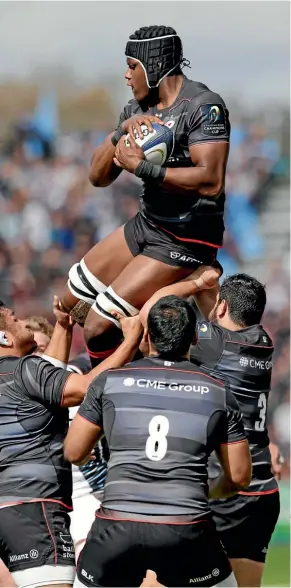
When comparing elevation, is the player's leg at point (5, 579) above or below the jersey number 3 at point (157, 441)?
below

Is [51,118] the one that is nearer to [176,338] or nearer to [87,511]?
[87,511]

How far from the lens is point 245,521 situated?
22.0 ft

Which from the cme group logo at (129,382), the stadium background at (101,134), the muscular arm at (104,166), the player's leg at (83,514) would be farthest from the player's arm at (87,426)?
the stadium background at (101,134)

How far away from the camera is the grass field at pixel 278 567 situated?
34.7ft

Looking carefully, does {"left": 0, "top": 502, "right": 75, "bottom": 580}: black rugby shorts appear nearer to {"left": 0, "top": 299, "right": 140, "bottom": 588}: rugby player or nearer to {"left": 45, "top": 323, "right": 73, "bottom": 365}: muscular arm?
{"left": 0, "top": 299, "right": 140, "bottom": 588}: rugby player

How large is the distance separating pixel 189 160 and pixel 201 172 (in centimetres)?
19

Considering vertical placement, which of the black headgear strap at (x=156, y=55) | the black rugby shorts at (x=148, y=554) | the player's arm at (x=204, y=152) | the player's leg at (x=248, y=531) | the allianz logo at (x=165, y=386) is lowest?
the player's leg at (x=248, y=531)

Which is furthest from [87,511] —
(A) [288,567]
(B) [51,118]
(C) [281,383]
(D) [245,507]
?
(B) [51,118]

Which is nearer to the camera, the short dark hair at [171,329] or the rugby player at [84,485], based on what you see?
the short dark hair at [171,329]

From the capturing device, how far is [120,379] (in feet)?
16.1

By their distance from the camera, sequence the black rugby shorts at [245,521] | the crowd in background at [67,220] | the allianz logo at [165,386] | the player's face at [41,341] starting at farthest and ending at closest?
1. the crowd in background at [67,220]
2. the player's face at [41,341]
3. the black rugby shorts at [245,521]
4. the allianz logo at [165,386]

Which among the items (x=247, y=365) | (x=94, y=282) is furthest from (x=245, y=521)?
(x=94, y=282)

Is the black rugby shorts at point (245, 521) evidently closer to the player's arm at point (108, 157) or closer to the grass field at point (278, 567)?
the player's arm at point (108, 157)

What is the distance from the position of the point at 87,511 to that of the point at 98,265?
2226 millimetres
